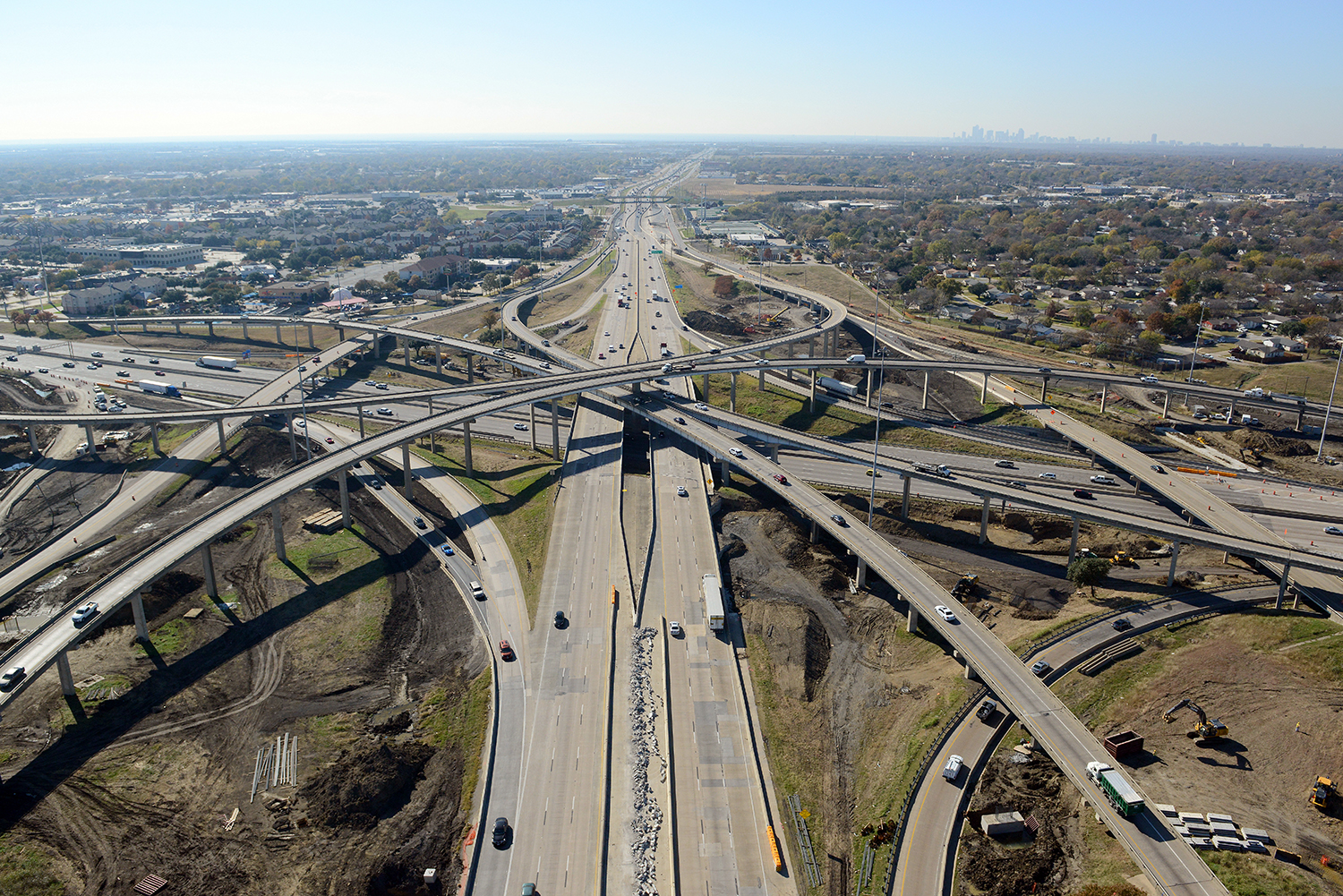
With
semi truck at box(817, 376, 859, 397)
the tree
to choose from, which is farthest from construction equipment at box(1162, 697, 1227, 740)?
semi truck at box(817, 376, 859, 397)

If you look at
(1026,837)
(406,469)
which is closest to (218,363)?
(406,469)

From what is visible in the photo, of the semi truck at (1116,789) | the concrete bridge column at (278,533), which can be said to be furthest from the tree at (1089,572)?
the concrete bridge column at (278,533)

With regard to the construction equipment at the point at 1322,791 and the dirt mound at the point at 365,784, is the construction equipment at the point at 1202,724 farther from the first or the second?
the dirt mound at the point at 365,784

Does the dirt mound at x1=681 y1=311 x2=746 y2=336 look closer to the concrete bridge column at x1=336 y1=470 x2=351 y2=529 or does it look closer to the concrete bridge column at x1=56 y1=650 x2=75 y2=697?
the concrete bridge column at x1=336 y1=470 x2=351 y2=529

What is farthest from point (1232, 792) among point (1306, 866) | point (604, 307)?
point (604, 307)

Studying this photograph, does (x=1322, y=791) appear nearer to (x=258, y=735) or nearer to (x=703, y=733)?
(x=703, y=733)
